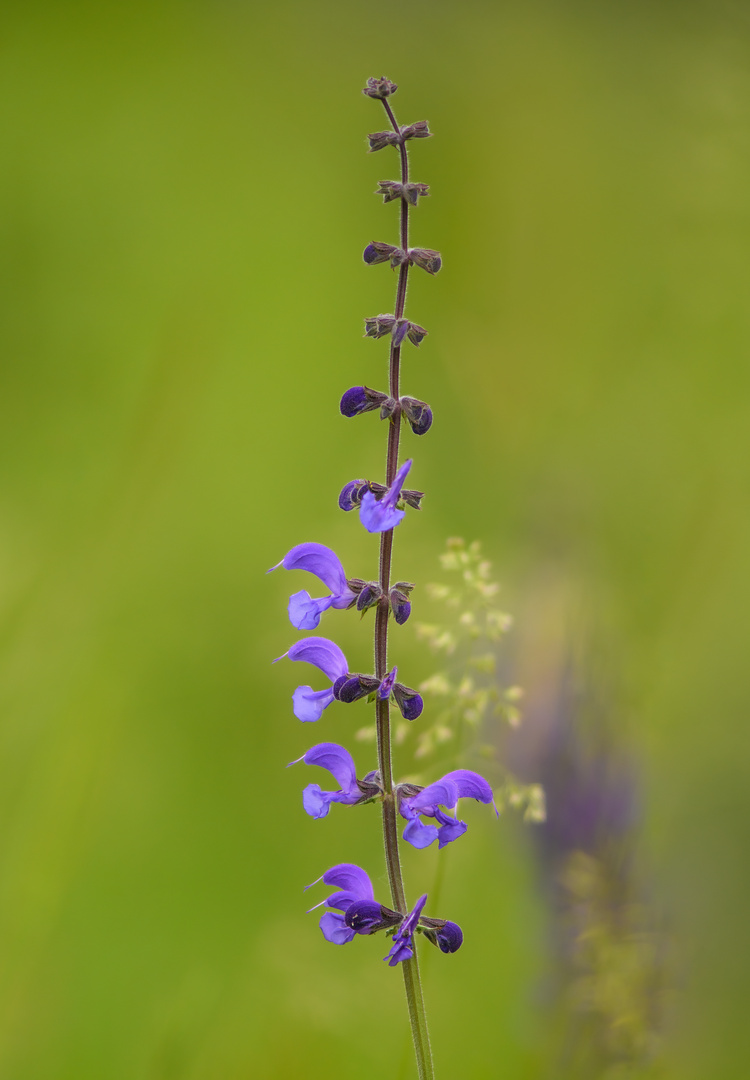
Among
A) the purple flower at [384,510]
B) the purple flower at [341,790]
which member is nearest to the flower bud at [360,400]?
the purple flower at [384,510]

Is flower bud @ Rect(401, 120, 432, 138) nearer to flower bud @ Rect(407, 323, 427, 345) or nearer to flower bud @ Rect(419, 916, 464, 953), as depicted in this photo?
flower bud @ Rect(407, 323, 427, 345)

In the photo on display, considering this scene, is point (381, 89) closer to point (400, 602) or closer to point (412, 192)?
point (412, 192)

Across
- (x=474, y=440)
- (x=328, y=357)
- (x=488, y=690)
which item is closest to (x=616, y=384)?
(x=474, y=440)

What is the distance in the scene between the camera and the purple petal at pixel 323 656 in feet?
4.39

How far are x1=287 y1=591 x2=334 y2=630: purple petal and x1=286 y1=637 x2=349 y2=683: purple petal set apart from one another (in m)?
0.15

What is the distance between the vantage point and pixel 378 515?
42.4 inches

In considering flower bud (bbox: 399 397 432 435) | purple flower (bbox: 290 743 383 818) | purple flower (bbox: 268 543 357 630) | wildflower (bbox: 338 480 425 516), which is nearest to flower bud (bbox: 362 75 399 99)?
flower bud (bbox: 399 397 432 435)

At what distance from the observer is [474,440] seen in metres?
3.32

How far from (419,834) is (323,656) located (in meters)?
0.33

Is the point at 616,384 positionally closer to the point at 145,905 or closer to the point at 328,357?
the point at 328,357

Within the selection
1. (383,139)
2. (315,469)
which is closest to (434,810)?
(383,139)

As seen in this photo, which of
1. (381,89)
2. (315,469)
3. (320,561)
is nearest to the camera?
(381,89)

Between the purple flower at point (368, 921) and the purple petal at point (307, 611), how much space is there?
1.05 feet

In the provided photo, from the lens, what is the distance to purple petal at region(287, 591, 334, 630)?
1.17 m
